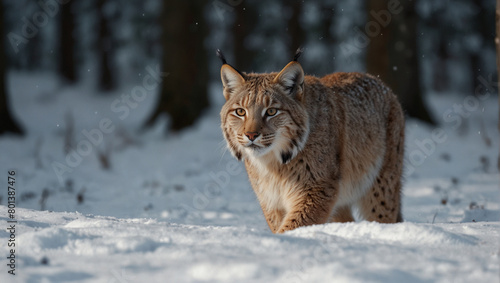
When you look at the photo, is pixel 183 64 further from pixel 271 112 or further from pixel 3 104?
pixel 271 112

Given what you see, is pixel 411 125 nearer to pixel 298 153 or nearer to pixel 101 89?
pixel 298 153

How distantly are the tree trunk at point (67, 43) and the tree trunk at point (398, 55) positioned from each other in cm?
1690


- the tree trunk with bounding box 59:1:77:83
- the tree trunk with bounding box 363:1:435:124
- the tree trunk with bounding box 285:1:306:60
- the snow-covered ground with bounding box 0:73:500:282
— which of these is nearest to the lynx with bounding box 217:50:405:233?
the snow-covered ground with bounding box 0:73:500:282

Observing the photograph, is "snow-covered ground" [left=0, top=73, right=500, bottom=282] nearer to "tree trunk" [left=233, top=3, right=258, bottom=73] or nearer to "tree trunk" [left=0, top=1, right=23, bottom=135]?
"tree trunk" [left=0, top=1, right=23, bottom=135]

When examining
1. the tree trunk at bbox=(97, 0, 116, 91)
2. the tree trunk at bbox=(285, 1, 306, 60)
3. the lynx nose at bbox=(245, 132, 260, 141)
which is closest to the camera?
the lynx nose at bbox=(245, 132, 260, 141)

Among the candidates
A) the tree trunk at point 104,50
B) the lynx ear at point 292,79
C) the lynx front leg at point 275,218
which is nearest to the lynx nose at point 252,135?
the lynx ear at point 292,79

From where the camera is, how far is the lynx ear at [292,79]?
172 inches

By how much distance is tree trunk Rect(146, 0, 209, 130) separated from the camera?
40.0 ft

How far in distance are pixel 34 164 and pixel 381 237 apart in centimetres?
803

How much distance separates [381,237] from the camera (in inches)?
120

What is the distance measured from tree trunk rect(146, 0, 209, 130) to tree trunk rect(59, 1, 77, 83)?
13493 millimetres

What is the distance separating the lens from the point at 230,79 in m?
4.60

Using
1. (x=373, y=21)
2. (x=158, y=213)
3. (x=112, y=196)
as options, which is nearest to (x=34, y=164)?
(x=112, y=196)

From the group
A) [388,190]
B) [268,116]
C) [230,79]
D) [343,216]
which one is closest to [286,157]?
[268,116]
